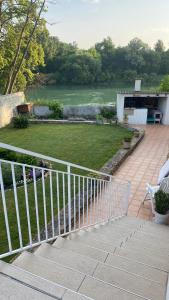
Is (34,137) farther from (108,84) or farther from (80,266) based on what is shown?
(108,84)

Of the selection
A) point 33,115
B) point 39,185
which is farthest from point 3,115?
point 39,185

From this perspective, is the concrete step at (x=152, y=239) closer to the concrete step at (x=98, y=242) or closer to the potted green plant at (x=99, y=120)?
the concrete step at (x=98, y=242)

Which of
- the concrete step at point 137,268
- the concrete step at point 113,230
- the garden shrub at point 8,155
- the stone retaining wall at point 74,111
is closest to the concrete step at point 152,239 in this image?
the concrete step at point 113,230

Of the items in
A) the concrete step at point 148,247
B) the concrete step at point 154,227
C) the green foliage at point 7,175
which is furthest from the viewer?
the green foliage at point 7,175

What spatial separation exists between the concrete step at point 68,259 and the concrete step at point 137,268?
32 centimetres

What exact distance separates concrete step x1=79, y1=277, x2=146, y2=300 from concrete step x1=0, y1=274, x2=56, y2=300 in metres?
0.36

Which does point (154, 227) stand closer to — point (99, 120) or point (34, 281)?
point (34, 281)

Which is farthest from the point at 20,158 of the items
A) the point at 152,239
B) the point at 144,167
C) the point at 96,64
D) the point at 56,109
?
the point at 96,64

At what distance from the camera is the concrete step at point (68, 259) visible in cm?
184

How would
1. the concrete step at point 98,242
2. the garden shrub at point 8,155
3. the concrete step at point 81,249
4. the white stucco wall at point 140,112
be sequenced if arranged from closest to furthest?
1. the concrete step at point 81,249
2. the concrete step at point 98,242
3. the garden shrub at point 8,155
4. the white stucco wall at point 140,112

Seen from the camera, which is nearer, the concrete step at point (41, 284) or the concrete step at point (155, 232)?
the concrete step at point (41, 284)

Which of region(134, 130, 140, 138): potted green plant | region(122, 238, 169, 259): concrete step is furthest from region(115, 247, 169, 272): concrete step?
region(134, 130, 140, 138): potted green plant

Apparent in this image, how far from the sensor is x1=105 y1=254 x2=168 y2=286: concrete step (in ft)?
6.69

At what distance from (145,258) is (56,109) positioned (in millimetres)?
12110
